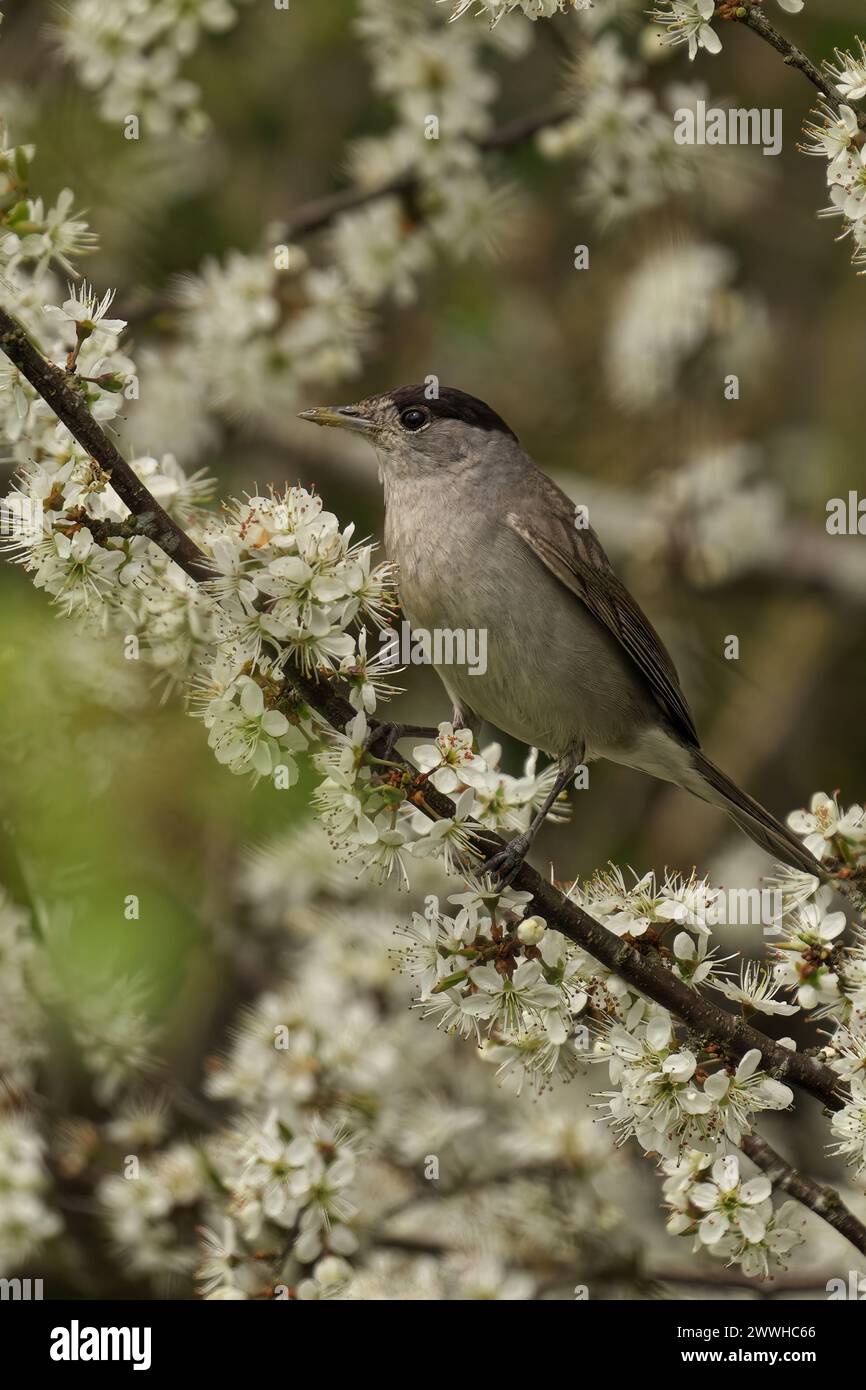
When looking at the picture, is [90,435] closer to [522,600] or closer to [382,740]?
[382,740]

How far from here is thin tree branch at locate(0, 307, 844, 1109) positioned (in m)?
2.98

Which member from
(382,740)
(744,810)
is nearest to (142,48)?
(382,740)

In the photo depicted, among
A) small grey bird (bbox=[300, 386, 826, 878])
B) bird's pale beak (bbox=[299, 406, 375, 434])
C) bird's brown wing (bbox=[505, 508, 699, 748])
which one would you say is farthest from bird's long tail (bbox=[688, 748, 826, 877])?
bird's pale beak (bbox=[299, 406, 375, 434])

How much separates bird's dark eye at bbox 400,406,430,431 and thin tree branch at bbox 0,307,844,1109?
1.82 meters

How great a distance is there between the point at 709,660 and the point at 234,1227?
11.8 ft

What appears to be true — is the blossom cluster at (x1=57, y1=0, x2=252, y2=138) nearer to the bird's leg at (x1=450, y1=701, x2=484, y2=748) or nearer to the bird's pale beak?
the bird's pale beak

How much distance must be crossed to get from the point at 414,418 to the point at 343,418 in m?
0.32

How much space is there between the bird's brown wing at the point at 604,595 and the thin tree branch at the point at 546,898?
1.63 metres

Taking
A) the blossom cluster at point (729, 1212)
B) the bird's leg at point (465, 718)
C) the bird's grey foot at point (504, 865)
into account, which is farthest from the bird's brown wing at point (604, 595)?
the blossom cluster at point (729, 1212)

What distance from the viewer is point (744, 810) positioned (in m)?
4.76

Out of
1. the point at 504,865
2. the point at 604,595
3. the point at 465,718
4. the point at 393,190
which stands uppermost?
the point at 393,190

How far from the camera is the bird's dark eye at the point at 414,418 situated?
4.87 m

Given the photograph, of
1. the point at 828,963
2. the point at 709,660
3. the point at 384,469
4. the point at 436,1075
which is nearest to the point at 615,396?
the point at 709,660

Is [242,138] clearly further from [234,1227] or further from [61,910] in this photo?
[234,1227]
